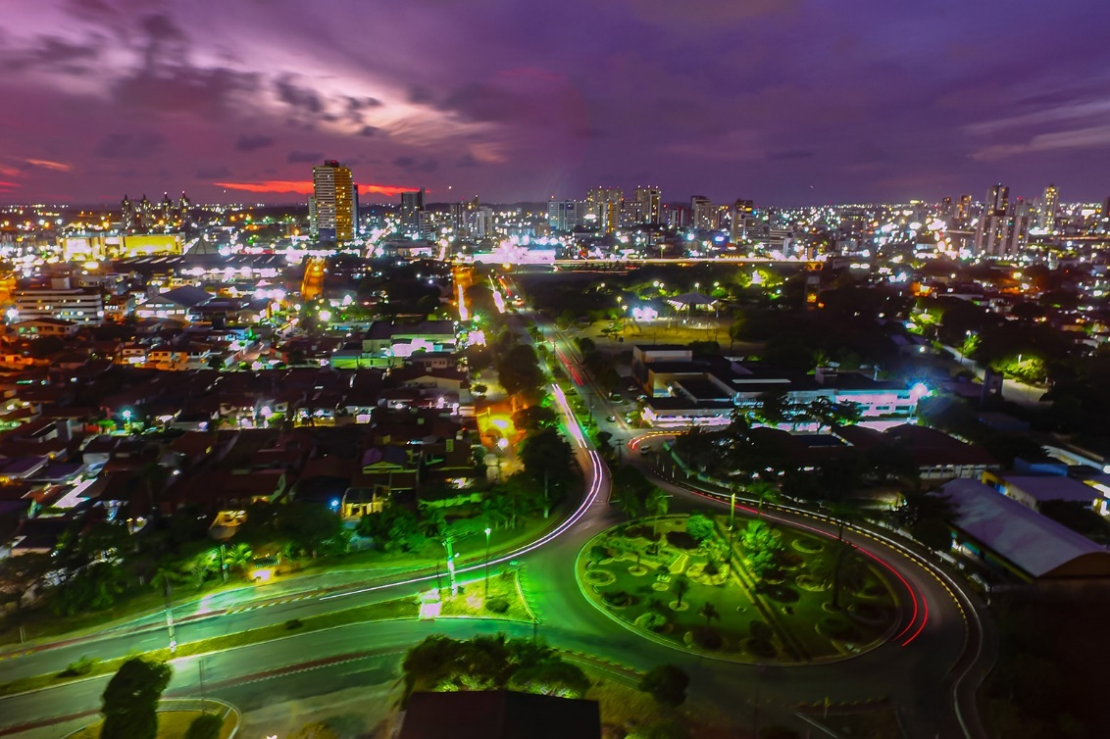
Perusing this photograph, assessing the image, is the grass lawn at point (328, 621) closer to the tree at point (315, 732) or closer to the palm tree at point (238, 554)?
the palm tree at point (238, 554)

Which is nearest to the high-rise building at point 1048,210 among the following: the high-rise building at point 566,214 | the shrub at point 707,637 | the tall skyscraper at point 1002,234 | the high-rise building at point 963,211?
the high-rise building at point 963,211

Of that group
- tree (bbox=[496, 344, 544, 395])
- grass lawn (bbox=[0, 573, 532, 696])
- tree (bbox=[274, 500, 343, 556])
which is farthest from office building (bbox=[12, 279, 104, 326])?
grass lawn (bbox=[0, 573, 532, 696])

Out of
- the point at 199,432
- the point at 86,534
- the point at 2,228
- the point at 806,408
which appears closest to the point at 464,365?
the point at 199,432

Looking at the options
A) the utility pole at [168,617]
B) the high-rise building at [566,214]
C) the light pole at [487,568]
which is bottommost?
the utility pole at [168,617]

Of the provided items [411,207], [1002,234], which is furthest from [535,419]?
[411,207]

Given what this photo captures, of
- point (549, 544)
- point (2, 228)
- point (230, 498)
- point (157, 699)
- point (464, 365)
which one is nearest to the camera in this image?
point (157, 699)

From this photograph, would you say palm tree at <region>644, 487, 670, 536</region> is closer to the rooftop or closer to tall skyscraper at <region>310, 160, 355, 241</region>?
the rooftop

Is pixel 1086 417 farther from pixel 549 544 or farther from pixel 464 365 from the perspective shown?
pixel 464 365
